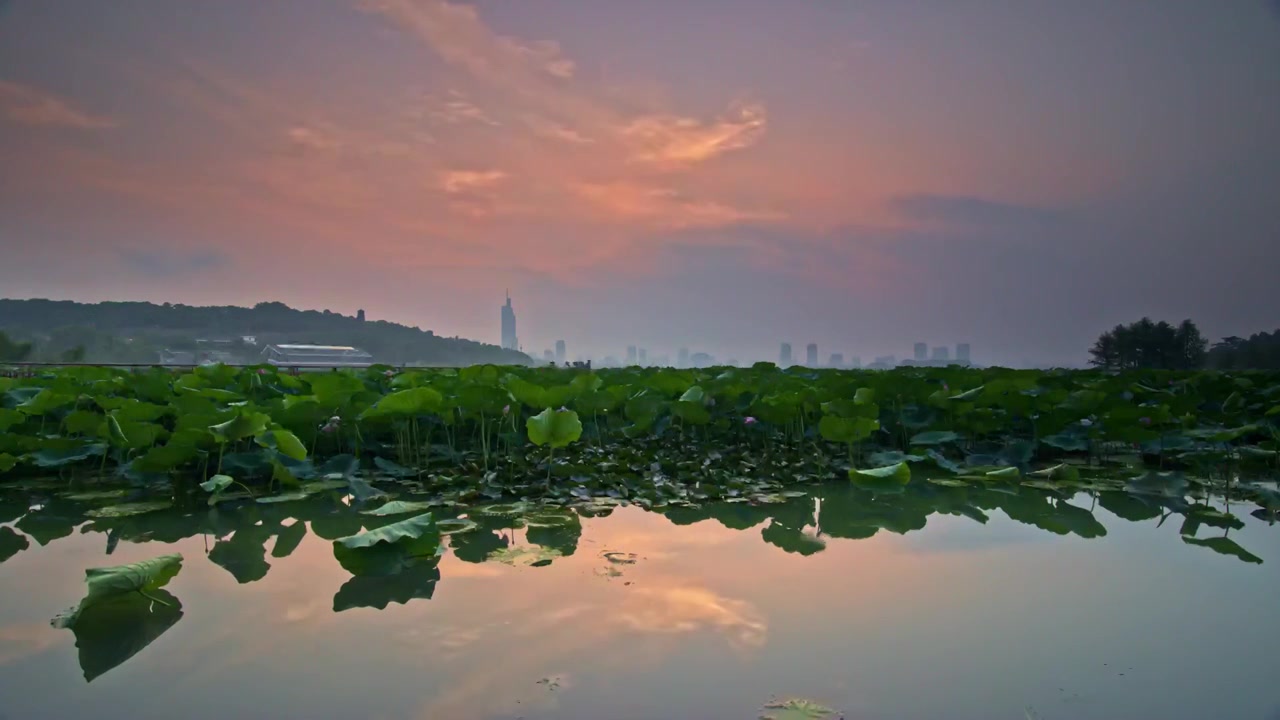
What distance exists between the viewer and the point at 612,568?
2693mm

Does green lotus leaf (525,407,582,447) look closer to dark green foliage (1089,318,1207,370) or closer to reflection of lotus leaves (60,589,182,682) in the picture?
reflection of lotus leaves (60,589,182,682)

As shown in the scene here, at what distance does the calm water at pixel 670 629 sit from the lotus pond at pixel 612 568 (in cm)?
1

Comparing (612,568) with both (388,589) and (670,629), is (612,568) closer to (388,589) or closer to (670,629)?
(670,629)

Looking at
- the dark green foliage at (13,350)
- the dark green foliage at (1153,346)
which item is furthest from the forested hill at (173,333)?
the dark green foliage at (1153,346)

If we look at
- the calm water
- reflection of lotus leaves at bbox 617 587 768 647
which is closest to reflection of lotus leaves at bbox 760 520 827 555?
the calm water

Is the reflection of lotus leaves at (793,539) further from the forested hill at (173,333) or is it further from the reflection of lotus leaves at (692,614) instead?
the forested hill at (173,333)

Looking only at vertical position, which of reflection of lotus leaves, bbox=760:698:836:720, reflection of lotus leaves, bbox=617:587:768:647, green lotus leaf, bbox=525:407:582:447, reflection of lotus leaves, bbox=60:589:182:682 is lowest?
reflection of lotus leaves, bbox=60:589:182:682

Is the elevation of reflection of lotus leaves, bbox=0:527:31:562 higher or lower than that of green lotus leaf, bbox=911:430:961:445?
lower

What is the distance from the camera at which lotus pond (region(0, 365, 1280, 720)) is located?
5.70 ft

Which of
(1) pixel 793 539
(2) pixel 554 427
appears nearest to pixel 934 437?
(1) pixel 793 539

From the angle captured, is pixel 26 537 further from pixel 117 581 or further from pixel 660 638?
pixel 660 638

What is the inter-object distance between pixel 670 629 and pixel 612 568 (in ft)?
2.09

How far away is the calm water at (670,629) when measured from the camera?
167 cm

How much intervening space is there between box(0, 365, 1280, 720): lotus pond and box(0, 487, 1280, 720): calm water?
11 millimetres
